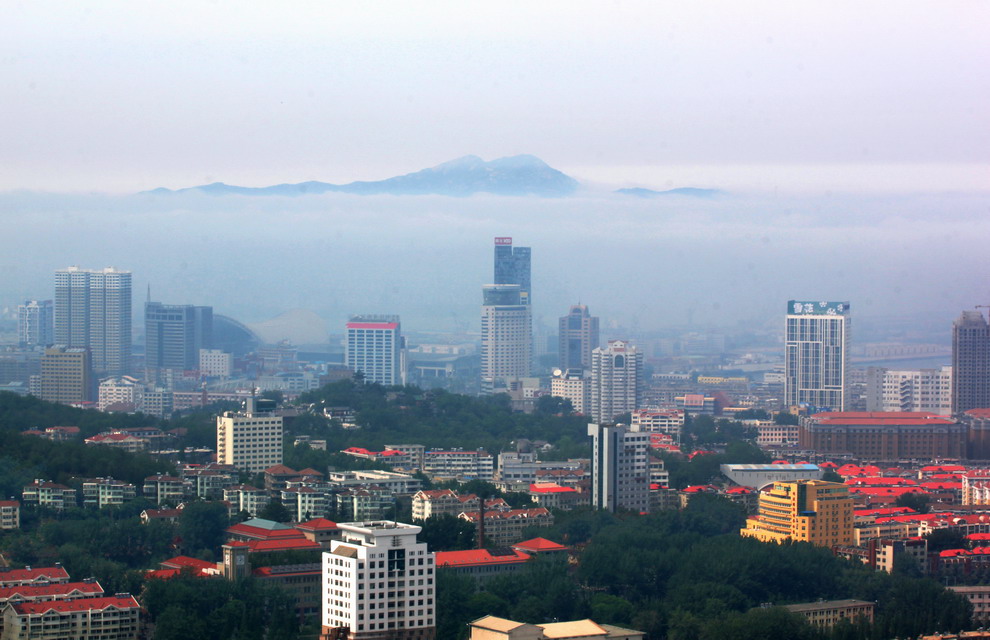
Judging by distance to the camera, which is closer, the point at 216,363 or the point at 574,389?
the point at 574,389

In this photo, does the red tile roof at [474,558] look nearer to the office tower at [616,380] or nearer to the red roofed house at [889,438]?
the red roofed house at [889,438]

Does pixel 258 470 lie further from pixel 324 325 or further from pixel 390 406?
pixel 324 325

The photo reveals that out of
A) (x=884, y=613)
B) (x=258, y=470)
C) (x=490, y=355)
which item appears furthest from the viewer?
(x=490, y=355)

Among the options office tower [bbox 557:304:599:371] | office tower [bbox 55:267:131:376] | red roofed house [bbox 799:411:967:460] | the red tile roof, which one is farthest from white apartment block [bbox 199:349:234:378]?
the red tile roof

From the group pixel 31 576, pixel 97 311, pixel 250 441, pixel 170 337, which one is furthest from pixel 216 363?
pixel 31 576

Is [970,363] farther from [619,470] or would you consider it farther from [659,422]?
[619,470]

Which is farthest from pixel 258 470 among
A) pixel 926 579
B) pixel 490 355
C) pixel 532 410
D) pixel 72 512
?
pixel 490 355
